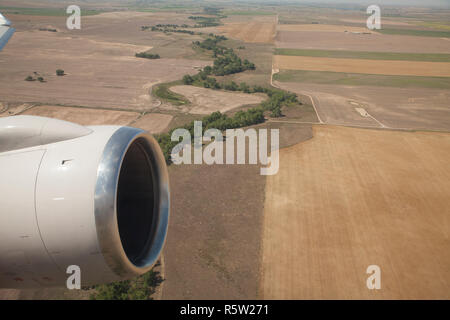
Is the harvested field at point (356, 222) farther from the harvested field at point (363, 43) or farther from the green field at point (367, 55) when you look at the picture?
→ the harvested field at point (363, 43)

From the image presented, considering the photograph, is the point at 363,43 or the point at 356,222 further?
the point at 363,43

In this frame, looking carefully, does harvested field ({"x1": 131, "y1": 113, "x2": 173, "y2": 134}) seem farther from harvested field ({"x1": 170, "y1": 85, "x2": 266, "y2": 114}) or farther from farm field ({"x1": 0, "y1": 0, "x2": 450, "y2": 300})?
harvested field ({"x1": 170, "y1": 85, "x2": 266, "y2": 114})

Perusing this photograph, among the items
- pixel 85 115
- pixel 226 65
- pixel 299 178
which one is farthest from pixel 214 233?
pixel 226 65

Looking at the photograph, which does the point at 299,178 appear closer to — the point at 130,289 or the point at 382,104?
the point at 130,289

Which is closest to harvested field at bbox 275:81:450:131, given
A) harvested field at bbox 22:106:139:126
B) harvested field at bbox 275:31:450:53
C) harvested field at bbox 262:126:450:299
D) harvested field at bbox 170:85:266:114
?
harvested field at bbox 262:126:450:299
